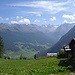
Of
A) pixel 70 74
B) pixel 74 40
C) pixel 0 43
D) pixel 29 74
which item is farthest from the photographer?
pixel 0 43

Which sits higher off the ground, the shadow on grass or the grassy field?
the shadow on grass

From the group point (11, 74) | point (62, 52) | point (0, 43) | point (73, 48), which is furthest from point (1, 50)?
point (11, 74)

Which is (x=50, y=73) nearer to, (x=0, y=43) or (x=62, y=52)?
(x=62, y=52)

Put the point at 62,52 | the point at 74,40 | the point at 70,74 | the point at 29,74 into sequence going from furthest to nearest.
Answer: the point at 62,52, the point at 74,40, the point at 29,74, the point at 70,74

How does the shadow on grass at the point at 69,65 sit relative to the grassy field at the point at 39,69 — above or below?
above

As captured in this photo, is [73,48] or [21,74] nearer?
[21,74]

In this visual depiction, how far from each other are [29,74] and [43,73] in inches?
89.4

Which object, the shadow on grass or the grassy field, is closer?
the grassy field

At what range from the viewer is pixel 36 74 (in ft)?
124

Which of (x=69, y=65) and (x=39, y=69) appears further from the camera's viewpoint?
(x=69, y=65)

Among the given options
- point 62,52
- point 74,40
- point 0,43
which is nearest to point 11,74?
point 74,40

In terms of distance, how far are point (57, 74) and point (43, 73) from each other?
321cm

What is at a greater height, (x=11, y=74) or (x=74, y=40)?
(x=74, y=40)

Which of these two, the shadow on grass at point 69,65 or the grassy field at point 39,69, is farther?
the shadow on grass at point 69,65
